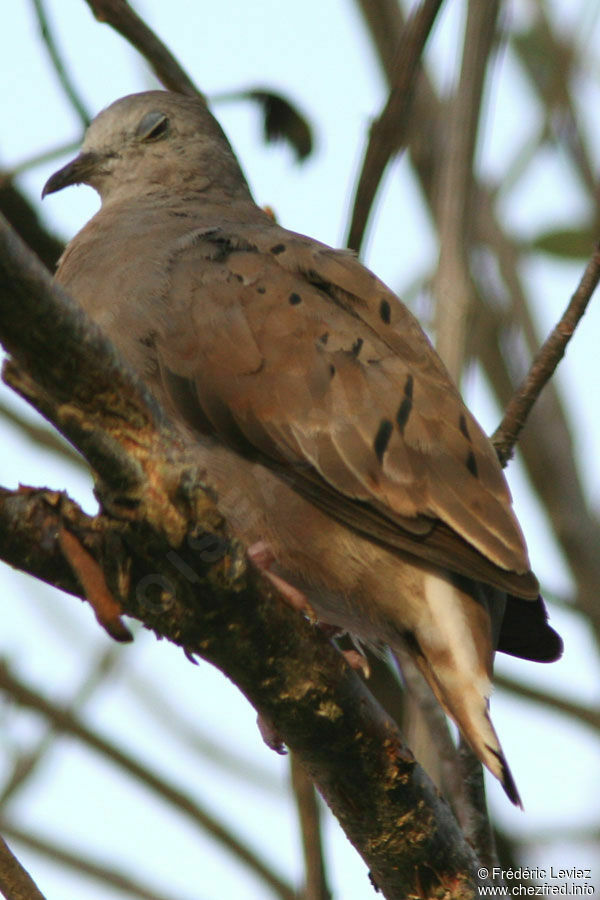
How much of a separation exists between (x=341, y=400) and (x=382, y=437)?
18 centimetres

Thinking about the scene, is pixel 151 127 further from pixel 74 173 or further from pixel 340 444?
pixel 340 444

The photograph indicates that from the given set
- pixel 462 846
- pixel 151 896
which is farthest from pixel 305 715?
pixel 151 896

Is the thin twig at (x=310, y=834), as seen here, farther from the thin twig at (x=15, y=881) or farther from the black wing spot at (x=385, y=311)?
the black wing spot at (x=385, y=311)

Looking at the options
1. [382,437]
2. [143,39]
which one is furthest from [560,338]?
[143,39]

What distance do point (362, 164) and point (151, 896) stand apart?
2450 mm

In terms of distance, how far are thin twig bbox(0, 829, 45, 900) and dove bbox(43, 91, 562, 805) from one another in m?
0.94

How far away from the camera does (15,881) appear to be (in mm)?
2721

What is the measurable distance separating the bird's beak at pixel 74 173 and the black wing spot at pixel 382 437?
250 cm

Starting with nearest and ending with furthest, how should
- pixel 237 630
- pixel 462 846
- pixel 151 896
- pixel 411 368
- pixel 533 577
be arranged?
1. pixel 237 630
2. pixel 462 846
3. pixel 533 577
4. pixel 411 368
5. pixel 151 896

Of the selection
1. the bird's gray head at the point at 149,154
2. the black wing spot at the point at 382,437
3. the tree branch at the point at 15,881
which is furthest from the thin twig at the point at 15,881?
the bird's gray head at the point at 149,154

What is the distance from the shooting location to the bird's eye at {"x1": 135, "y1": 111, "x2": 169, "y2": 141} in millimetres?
5879

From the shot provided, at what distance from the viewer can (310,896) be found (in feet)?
11.9

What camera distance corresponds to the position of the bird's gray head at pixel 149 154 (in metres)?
5.72

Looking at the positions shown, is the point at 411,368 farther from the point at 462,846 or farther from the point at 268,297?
the point at 462,846
